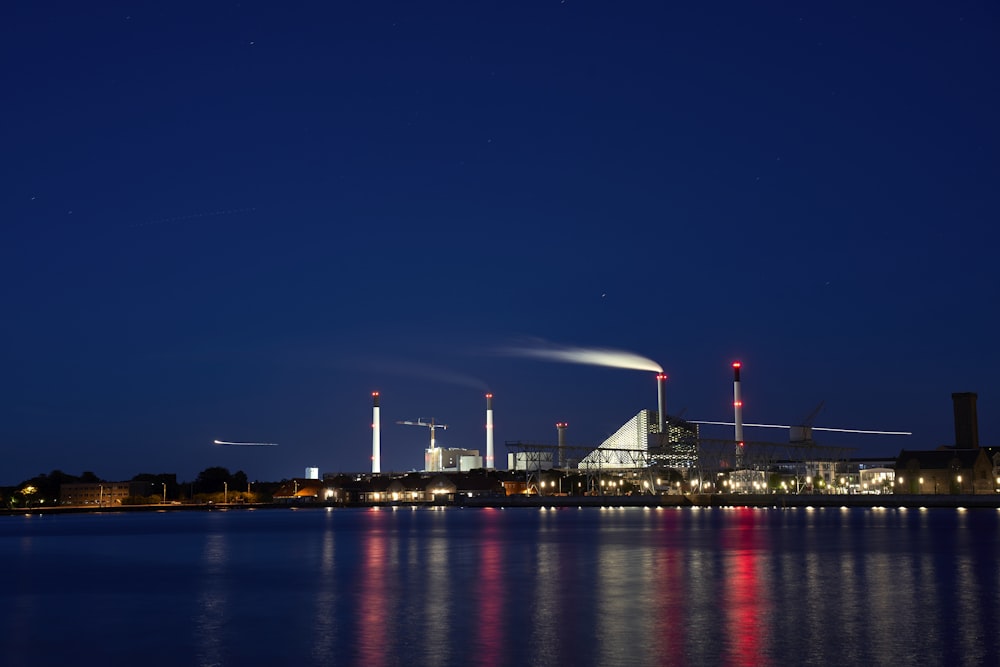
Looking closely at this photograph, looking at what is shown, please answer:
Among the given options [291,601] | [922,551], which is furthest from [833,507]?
[291,601]

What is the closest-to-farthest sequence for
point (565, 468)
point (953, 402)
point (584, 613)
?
point (584, 613), point (953, 402), point (565, 468)

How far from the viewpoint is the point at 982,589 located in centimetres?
2847

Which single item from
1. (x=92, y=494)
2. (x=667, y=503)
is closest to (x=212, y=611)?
(x=667, y=503)

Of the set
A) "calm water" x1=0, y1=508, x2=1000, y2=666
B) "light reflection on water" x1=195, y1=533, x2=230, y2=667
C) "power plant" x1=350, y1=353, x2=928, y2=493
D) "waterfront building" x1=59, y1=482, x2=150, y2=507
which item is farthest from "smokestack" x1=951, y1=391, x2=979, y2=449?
"waterfront building" x1=59, y1=482, x2=150, y2=507

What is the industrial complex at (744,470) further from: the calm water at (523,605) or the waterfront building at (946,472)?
the calm water at (523,605)

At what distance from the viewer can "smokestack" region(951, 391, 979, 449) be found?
13500 centimetres

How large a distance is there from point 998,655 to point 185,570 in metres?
30.9

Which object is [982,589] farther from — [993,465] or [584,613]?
[993,465]

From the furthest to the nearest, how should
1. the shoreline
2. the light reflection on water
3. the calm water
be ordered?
1. the shoreline
2. the light reflection on water
3. the calm water

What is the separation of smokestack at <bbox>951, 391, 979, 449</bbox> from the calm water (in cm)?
9324

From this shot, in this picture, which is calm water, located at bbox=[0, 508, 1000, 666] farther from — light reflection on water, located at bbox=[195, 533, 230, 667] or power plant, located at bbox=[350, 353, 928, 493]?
power plant, located at bbox=[350, 353, 928, 493]

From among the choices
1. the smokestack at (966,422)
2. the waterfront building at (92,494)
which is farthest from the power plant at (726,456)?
the waterfront building at (92,494)

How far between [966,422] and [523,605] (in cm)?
12501

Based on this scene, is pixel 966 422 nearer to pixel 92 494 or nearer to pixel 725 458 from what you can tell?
pixel 725 458
